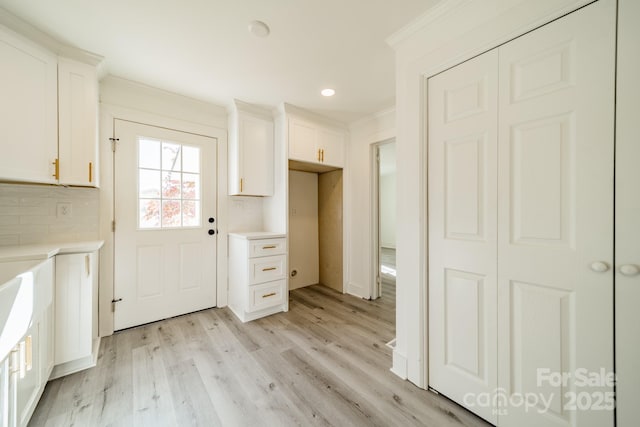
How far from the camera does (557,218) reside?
1.06 meters

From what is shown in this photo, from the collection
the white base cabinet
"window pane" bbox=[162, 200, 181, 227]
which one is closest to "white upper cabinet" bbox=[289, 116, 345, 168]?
"window pane" bbox=[162, 200, 181, 227]

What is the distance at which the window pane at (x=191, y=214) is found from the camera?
101 inches

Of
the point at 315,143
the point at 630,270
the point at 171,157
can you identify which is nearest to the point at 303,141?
the point at 315,143

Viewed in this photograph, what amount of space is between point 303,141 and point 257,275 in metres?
1.66

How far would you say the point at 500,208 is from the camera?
1.22 m

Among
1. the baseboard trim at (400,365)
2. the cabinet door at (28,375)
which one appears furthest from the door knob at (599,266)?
the cabinet door at (28,375)

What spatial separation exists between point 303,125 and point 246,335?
2378 mm

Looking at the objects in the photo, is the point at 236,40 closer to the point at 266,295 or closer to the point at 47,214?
the point at 47,214

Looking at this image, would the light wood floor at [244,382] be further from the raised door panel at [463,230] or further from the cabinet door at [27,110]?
the cabinet door at [27,110]

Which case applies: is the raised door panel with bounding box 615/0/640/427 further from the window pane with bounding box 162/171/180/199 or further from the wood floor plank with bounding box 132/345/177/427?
the window pane with bounding box 162/171/180/199

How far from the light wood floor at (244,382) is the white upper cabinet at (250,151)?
151 centimetres

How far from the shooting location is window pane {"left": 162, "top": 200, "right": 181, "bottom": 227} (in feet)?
8.07

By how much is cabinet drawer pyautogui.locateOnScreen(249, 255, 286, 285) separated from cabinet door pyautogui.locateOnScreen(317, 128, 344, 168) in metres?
1.38

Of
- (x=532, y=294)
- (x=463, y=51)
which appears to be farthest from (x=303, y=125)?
(x=532, y=294)
